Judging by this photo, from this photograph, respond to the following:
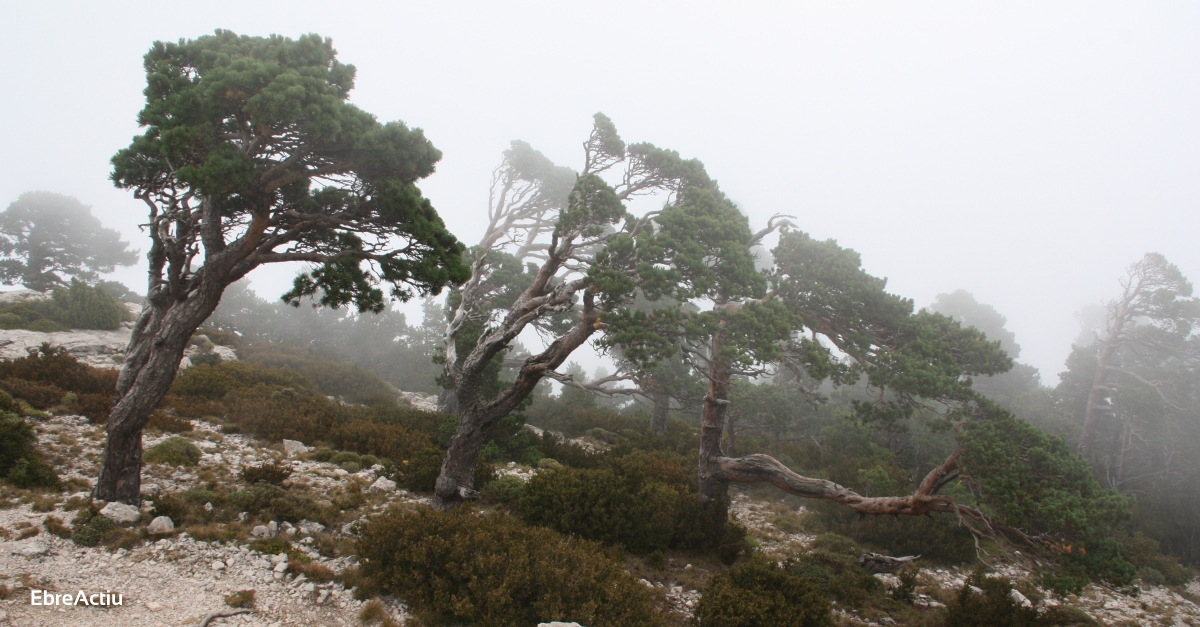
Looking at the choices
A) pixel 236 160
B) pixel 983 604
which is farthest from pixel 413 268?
pixel 983 604

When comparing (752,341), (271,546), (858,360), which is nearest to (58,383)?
(271,546)

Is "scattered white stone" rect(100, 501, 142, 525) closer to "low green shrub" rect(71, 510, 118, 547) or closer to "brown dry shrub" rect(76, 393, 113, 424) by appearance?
"low green shrub" rect(71, 510, 118, 547)

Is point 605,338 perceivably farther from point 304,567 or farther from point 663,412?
point 663,412

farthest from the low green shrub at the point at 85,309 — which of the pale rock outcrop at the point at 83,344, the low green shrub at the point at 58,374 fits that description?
the low green shrub at the point at 58,374

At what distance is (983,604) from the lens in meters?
7.52

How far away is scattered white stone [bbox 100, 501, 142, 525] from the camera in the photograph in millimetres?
6539

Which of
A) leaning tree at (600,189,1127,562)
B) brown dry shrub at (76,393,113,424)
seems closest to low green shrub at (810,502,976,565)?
leaning tree at (600,189,1127,562)

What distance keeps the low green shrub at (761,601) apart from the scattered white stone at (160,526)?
7.03m

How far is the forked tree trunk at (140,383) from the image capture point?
7051 millimetres

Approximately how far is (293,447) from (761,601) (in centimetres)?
1060

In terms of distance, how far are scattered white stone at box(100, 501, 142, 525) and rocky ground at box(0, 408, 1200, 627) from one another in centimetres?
16

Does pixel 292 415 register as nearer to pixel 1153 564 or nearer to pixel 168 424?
pixel 168 424

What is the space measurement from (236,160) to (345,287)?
2.46 metres

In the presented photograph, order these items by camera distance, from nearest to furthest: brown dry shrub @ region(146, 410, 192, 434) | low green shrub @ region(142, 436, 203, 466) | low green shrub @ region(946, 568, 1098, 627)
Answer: low green shrub @ region(946, 568, 1098, 627), low green shrub @ region(142, 436, 203, 466), brown dry shrub @ region(146, 410, 192, 434)
